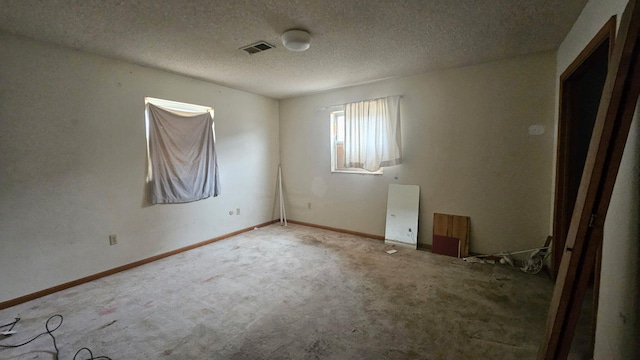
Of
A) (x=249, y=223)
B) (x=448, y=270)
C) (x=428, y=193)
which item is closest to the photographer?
(x=448, y=270)

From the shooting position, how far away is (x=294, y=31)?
2.21 meters

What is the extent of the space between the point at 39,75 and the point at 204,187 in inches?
77.5

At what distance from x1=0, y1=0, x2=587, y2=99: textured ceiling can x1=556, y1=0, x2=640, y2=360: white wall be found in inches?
30.6

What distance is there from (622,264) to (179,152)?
410 centimetres

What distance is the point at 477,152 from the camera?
125 inches

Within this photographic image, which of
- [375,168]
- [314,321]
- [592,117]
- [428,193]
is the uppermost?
[592,117]

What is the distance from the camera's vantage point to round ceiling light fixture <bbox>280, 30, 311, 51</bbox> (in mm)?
2221

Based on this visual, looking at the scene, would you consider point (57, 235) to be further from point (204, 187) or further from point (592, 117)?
point (592, 117)

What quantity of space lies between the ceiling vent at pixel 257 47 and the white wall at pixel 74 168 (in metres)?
1.42

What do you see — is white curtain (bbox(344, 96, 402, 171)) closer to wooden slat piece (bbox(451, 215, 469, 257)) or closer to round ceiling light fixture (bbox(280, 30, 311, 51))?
wooden slat piece (bbox(451, 215, 469, 257))

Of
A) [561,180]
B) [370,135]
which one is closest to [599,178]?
[561,180]

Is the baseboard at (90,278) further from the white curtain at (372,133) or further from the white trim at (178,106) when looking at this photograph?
the white curtain at (372,133)

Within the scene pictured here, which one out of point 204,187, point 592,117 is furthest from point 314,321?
point 592,117

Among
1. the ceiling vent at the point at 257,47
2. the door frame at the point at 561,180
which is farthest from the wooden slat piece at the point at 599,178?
the ceiling vent at the point at 257,47
